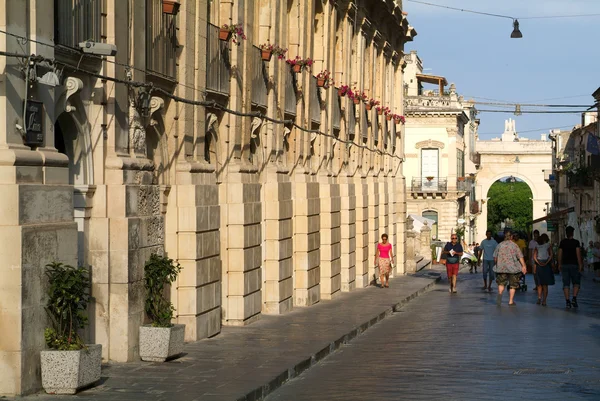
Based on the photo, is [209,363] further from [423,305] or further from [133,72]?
[423,305]

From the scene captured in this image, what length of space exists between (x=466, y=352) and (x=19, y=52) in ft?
26.7

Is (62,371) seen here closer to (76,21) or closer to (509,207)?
(76,21)

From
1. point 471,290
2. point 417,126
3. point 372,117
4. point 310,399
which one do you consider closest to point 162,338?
point 310,399

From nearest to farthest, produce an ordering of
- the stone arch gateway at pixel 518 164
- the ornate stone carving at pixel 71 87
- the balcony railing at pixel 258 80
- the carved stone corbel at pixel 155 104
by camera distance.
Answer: the ornate stone carving at pixel 71 87 → the carved stone corbel at pixel 155 104 → the balcony railing at pixel 258 80 → the stone arch gateway at pixel 518 164

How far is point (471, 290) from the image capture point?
3584 cm

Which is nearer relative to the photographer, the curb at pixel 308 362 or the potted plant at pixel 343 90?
the curb at pixel 308 362

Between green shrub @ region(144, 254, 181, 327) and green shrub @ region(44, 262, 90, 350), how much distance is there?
2.72 meters

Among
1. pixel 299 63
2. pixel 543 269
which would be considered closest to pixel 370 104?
pixel 543 269

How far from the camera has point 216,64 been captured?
1983 cm

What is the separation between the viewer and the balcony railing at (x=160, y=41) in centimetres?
1648

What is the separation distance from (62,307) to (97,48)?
9.60 feet

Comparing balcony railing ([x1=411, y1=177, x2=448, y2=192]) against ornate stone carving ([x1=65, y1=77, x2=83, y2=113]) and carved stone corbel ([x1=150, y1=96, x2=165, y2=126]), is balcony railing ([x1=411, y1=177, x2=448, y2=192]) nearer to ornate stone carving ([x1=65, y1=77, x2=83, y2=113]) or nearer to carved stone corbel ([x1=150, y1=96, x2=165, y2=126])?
carved stone corbel ([x1=150, y1=96, x2=165, y2=126])

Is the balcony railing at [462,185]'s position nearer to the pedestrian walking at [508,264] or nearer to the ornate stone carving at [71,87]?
the pedestrian walking at [508,264]

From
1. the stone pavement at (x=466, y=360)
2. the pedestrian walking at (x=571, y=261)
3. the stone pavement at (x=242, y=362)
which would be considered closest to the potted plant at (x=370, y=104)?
the pedestrian walking at (x=571, y=261)
